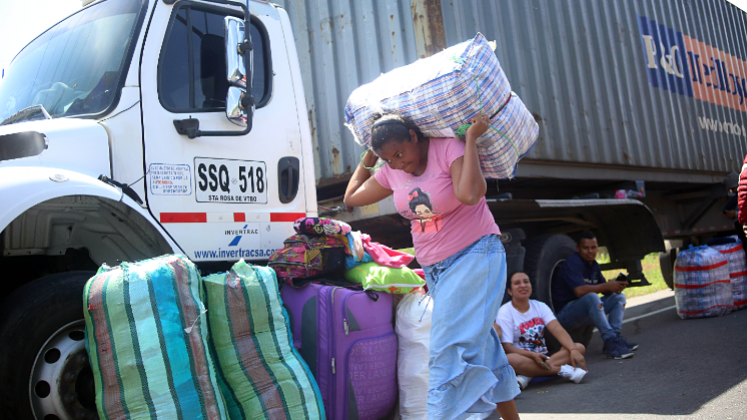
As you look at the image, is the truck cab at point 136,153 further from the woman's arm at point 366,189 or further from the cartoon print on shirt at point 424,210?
the cartoon print on shirt at point 424,210

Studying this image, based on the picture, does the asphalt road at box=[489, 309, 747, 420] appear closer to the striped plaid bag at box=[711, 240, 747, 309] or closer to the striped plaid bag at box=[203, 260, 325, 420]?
the striped plaid bag at box=[711, 240, 747, 309]

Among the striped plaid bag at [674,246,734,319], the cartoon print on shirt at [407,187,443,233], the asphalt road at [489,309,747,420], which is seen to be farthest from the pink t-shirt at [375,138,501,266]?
the striped plaid bag at [674,246,734,319]

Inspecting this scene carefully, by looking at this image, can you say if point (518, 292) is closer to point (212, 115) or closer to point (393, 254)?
point (393, 254)

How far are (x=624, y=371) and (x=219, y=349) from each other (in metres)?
3.12

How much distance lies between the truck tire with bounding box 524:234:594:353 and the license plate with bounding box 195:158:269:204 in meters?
2.86

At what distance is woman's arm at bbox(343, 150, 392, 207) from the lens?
10.0ft

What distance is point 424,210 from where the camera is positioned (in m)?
2.74

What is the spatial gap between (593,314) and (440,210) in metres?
3.18

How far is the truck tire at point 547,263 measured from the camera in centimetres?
539

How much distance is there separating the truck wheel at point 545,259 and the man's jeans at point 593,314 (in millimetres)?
183

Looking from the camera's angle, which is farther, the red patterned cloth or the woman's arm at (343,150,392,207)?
the red patterned cloth

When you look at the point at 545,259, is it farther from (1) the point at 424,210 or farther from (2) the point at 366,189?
(1) the point at 424,210

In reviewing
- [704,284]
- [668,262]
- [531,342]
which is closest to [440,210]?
[531,342]

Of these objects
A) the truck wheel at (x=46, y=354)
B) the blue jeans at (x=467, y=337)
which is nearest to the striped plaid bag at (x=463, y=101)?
the blue jeans at (x=467, y=337)
